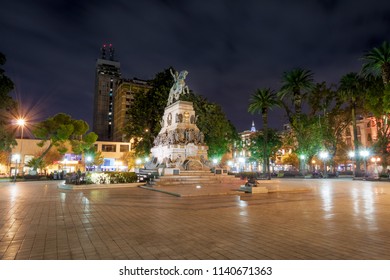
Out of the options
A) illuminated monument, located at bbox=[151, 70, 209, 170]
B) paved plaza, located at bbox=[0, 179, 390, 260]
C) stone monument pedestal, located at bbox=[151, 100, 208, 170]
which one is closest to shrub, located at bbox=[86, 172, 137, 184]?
illuminated monument, located at bbox=[151, 70, 209, 170]

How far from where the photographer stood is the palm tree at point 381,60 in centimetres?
3422

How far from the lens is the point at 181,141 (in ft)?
90.1

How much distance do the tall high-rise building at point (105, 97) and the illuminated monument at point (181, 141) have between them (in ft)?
312

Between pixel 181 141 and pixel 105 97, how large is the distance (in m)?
107

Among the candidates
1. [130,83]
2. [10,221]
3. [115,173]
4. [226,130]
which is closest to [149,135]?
[226,130]

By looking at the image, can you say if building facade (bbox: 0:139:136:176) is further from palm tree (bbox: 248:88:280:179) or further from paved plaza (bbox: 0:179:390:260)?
paved plaza (bbox: 0:179:390:260)

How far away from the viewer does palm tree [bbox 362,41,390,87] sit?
1347 inches

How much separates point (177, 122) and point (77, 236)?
74.0ft

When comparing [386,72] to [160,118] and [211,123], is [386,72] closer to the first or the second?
[211,123]

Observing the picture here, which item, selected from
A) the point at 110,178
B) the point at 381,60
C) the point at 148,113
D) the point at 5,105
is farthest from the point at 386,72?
the point at 5,105

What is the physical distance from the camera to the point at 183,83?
30453 millimetres

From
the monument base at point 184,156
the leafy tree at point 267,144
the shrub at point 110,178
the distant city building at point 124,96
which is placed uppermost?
the distant city building at point 124,96

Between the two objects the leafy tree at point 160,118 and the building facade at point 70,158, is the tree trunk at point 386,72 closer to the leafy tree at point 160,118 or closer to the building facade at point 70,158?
the leafy tree at point 160,118

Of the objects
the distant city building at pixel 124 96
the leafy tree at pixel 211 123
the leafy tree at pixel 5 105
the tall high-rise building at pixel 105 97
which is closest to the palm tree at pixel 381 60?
the leafy tree at pixel 211 123
